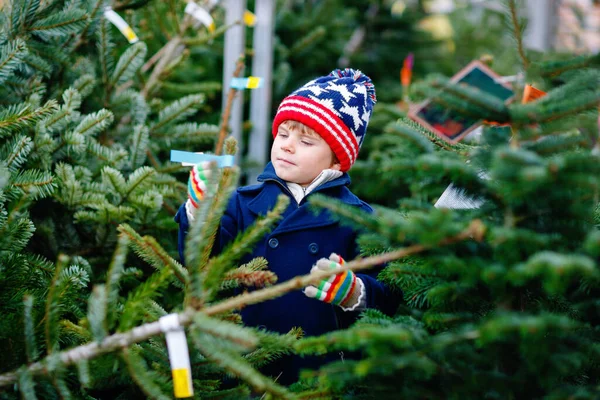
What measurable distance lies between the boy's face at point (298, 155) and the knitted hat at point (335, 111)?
39 millimetres

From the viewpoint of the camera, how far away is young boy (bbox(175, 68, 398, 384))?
6.14 feet

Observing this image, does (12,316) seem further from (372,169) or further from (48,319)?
(372,169)

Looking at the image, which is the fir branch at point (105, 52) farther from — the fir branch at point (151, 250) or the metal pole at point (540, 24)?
the metal pole at point (540, 24)

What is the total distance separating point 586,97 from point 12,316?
146 centimetres

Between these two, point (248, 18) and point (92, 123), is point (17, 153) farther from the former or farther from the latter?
point (248, 18)

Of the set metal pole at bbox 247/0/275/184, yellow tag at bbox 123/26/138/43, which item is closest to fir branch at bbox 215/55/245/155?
yellow tag at bbox 123/26/138/43

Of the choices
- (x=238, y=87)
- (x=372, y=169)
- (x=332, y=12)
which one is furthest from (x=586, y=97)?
(x=332, y=12)

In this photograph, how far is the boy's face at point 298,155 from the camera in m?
1.96

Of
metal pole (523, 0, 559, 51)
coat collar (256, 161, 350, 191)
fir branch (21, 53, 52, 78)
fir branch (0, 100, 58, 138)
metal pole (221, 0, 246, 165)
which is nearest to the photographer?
fir branch (0, 100, 58, 138)

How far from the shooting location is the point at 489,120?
1.33 meters

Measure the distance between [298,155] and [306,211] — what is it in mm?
202

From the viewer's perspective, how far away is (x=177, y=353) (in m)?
1.24

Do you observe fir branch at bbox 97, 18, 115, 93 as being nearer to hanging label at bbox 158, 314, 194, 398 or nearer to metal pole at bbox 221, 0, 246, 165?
metal pole at bbox 221, 0, 246, 165

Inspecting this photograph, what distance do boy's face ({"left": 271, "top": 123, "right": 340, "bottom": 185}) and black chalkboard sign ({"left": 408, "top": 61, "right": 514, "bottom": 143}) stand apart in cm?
91
